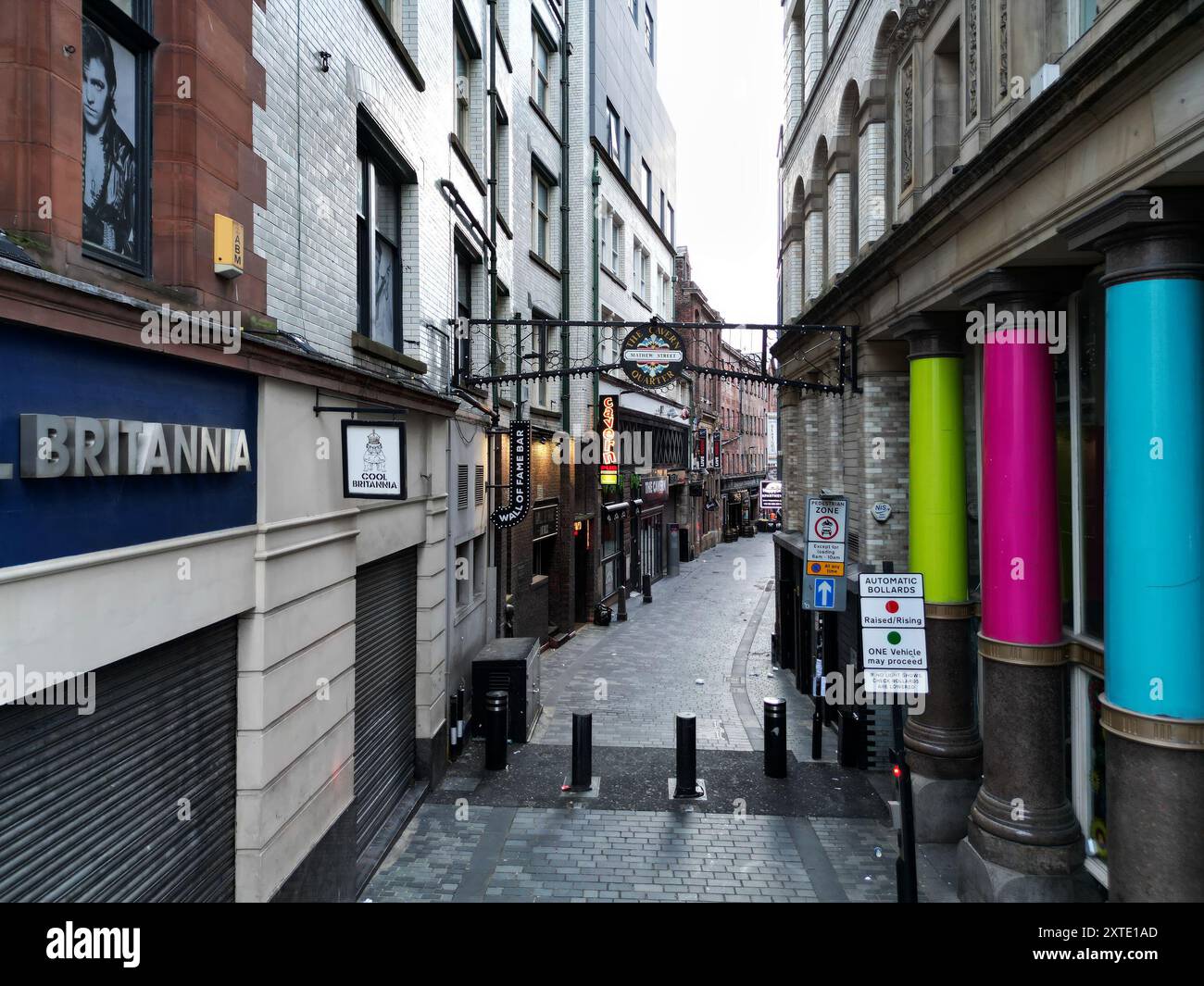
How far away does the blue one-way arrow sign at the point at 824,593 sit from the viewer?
1237 centimetres

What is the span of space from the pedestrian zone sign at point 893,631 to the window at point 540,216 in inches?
646

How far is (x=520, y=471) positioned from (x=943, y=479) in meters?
9.43

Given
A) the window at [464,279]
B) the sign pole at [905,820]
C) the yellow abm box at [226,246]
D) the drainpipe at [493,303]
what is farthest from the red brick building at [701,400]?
the yellow abm box at [226,246]

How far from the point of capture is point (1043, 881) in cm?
756

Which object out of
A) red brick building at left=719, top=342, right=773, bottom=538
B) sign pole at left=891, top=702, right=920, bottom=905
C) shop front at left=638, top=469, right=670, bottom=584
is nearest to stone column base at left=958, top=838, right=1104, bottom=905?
sign pole at left=891, top=702, right=920, bottom=905

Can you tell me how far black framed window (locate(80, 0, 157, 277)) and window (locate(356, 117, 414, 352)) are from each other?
393 cm

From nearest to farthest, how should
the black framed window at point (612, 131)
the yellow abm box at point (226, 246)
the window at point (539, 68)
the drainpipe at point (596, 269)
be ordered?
the yellow abm box at point (226, 246) → the window at point (539, 68) → the drainpipe at point (596, 269) → the black framed window at point (612, 131)

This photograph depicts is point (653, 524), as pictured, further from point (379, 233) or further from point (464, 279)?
point (379, 233)

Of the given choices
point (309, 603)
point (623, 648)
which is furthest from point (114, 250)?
point (623, 648)

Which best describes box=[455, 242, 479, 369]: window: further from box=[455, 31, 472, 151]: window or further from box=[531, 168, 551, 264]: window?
box=[531, 168, 551, 264]: window

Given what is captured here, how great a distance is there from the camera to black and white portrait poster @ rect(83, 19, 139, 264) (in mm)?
4871

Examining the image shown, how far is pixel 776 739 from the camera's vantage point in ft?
37.9

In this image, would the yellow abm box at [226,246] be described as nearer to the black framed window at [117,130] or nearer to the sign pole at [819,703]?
the black framed window at [117,130]

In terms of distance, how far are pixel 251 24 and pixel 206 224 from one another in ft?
6.69
